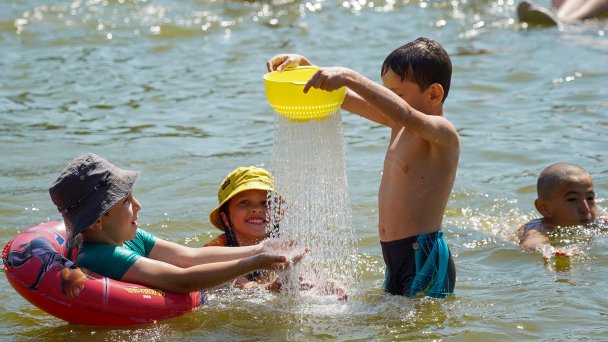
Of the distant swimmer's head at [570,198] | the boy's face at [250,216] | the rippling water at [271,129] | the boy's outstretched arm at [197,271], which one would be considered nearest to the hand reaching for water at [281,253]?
the boy's outstretched arm at [197,271]

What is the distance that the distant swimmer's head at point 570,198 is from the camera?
21.0 feet

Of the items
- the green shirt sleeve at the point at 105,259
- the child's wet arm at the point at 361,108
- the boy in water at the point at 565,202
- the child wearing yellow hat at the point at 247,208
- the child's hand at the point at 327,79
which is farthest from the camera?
the boy in water at the point at 565,202

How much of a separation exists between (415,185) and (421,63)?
56cm

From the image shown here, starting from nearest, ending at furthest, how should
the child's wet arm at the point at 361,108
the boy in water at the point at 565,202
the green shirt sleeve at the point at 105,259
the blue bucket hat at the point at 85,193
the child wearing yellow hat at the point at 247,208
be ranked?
1. the blue bucket hat at the point at 85,193
2. the green shirt sleeve at the point at 105,259
3. the child's wet arm at the point at 361,108
4. the child wearing yellow hat at the point at 247,208
5. the boy in water at the point at 565,202

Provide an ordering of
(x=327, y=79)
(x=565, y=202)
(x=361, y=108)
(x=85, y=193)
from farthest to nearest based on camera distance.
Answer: (x=565, y=202), (x=361, y=108), (x=85, y=193), (x=327, y=79)

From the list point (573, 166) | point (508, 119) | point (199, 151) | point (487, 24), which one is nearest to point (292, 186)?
point (573, 166)

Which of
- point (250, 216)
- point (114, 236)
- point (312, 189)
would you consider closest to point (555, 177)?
point (250, 216)

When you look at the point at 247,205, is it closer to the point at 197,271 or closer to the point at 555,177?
the point at 197,271

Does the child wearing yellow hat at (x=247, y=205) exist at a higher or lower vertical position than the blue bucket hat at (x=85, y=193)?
lower

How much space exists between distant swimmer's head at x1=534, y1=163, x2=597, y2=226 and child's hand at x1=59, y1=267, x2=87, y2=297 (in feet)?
11.0

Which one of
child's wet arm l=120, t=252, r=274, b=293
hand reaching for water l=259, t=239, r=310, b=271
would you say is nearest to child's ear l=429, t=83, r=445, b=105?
hand reaching for water l=259, t=239, r=310, b=271

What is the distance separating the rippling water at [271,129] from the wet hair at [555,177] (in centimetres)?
34

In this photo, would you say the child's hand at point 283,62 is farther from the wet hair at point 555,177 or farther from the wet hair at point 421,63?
the wet hair at point 555,177

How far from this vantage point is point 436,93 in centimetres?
454
